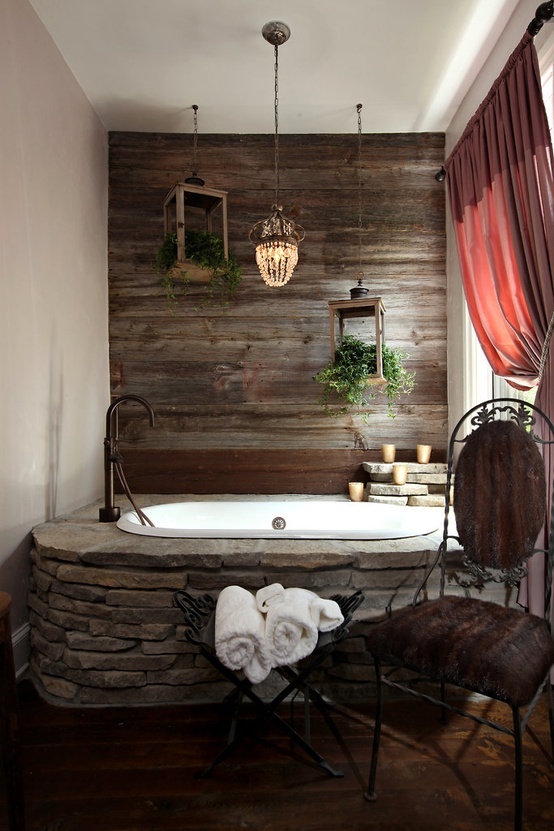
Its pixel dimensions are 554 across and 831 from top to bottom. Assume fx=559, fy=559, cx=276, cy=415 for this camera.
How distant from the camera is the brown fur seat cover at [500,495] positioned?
1.83 meters

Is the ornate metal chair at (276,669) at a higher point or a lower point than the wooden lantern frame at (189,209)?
lower

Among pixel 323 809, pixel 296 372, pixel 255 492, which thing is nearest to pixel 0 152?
pixel 296 372

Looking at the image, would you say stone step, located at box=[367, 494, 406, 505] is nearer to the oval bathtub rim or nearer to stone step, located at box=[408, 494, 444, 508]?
stone step, located at box=[408, 494, 444, 508]

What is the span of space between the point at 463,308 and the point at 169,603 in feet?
7.41

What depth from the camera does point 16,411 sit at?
233 cm

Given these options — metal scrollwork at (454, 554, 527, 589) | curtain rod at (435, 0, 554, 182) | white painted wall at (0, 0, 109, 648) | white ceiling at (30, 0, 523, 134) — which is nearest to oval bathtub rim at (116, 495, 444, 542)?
metal scrollwork at (454, 554, 527, 589)

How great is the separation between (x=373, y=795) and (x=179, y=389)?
240 centimetres

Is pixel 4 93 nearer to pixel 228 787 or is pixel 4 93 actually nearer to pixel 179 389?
pixel 179 389

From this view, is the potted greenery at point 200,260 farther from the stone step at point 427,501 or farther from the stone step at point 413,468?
the stone step at point 427,501

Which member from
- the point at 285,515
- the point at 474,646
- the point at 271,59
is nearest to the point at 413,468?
the point at 285,515

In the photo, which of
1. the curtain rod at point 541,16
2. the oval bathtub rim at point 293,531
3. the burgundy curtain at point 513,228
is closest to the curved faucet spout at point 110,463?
the oval bathtub rim at point 293,531

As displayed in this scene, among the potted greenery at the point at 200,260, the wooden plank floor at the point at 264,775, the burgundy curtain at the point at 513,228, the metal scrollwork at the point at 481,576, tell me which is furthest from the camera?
the potted greenery at the point at 200,260

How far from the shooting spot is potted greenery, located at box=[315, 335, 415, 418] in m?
3.13

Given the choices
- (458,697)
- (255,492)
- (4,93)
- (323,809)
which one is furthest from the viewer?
(255,492)
